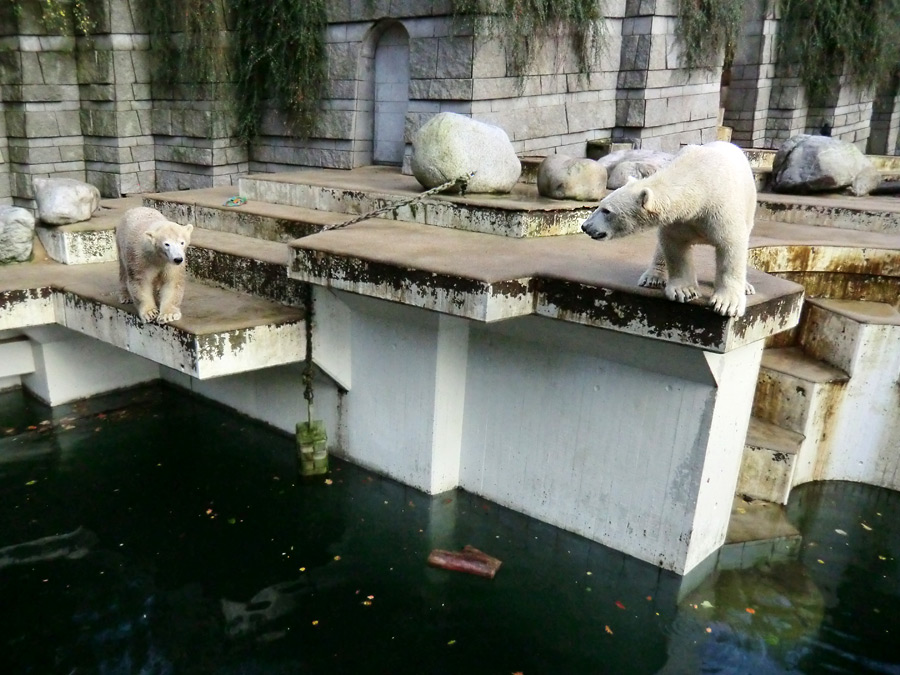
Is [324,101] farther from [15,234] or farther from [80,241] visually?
[15,234]

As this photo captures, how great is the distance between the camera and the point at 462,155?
6.39m

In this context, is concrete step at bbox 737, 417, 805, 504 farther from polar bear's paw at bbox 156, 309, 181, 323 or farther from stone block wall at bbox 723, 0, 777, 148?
stone block wall at bbox 723, 0, 777, 148

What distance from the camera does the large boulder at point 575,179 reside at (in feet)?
20.5

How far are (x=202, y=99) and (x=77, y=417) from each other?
4.79m

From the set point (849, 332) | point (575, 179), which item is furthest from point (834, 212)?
point (575, 179)

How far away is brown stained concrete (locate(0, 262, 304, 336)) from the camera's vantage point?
524 centimetres

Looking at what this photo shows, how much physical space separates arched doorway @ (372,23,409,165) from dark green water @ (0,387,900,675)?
4.49 m

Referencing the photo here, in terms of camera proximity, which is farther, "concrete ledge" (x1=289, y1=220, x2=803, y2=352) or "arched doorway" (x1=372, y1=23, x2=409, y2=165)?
"arched doorway" (x1=372, y1=23, x2=409, y2=165)

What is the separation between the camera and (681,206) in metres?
3.46

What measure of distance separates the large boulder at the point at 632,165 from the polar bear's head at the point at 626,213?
3.37 metres

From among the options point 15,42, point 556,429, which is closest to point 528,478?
point 556,429

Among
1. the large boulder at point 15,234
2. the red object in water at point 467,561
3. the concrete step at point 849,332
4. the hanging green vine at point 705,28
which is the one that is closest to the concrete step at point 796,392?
the concrete step at point 849,332

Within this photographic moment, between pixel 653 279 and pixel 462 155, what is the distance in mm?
2870

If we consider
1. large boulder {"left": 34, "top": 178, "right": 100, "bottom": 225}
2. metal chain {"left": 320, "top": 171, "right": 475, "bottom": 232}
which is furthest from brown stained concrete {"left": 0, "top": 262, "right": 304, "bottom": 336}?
metal chain {"left": 320, "top": 171, "right": 475, "bottom": 232}
